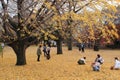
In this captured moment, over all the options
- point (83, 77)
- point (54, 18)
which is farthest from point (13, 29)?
point (83, 77)

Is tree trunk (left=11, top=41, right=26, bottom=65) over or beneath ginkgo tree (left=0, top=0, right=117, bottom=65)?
beneath

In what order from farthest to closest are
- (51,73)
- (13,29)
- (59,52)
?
(59,52) < (13,29) < (51,73)

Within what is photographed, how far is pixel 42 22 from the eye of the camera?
25578 millimetres

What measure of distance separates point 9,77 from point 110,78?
6058 millimetres

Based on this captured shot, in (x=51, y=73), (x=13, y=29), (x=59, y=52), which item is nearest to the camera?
(x=51, y=73)

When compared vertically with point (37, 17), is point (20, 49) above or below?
below

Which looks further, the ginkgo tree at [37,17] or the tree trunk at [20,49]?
the tree trunk at [20,49]

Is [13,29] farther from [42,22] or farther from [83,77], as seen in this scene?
[83,77]

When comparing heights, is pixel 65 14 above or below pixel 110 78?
above

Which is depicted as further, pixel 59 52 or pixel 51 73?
pixel 59 52

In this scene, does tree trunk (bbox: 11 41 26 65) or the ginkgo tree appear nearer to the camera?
the ginkgo tree

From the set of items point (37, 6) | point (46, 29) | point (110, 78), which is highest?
point (37, 6)

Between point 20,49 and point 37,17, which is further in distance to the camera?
point 20,49

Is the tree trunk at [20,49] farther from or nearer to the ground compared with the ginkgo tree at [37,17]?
nearer to the ground
